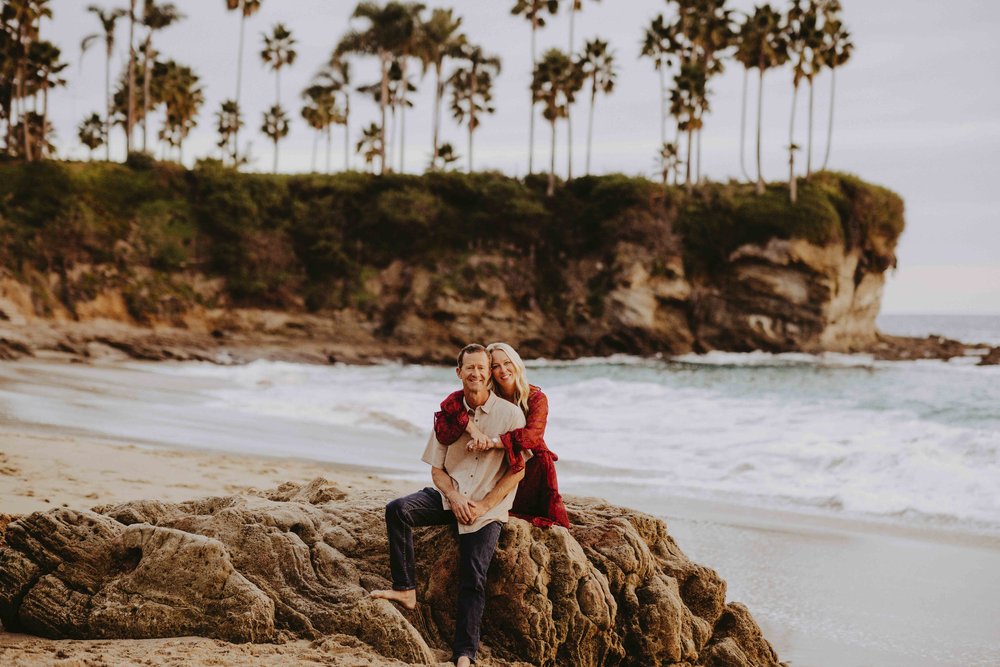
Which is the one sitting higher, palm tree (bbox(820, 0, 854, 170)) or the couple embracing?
palm tree (bbox(820, 0, 854, 170))

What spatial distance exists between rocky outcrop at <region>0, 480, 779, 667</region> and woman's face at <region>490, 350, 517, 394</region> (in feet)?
2.46

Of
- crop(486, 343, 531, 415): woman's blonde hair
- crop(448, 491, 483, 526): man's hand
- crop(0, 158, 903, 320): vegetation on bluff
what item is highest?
crop(0, 158, 903, 320): vegetation on bluff

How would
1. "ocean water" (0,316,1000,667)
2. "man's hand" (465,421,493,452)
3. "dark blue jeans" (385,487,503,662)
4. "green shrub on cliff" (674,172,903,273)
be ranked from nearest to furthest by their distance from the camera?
1. "dark blue jeans" (385,487,503,662)
2. "man's hand" (465,421,493,452)
3. "ocean water" (0,316,1000,667)
4. "green shrub on cliff" (674,172,903,273)

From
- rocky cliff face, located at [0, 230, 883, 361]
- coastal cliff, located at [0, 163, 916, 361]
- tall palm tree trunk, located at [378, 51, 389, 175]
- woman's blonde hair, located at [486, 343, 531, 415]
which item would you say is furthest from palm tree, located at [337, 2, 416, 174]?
woman's blonde hair, located at [486, 343, 531, 415]

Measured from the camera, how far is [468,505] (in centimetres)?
472

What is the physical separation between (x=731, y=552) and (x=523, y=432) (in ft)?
13.9

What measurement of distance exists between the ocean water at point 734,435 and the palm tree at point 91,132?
3997 cm

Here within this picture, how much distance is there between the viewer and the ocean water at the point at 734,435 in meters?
11.2

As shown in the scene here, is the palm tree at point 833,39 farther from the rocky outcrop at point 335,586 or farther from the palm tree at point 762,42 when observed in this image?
the rocky outcrop at point 335,586

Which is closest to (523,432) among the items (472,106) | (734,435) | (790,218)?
(734,435)

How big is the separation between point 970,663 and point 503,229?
147 feet

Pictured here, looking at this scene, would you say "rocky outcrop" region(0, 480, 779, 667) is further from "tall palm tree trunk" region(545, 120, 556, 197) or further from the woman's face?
"tall palm tree trunk" region(545, 120, 556, 197)

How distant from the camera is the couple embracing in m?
4.68

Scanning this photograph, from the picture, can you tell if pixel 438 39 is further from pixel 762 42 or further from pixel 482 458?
pixel 482 458
